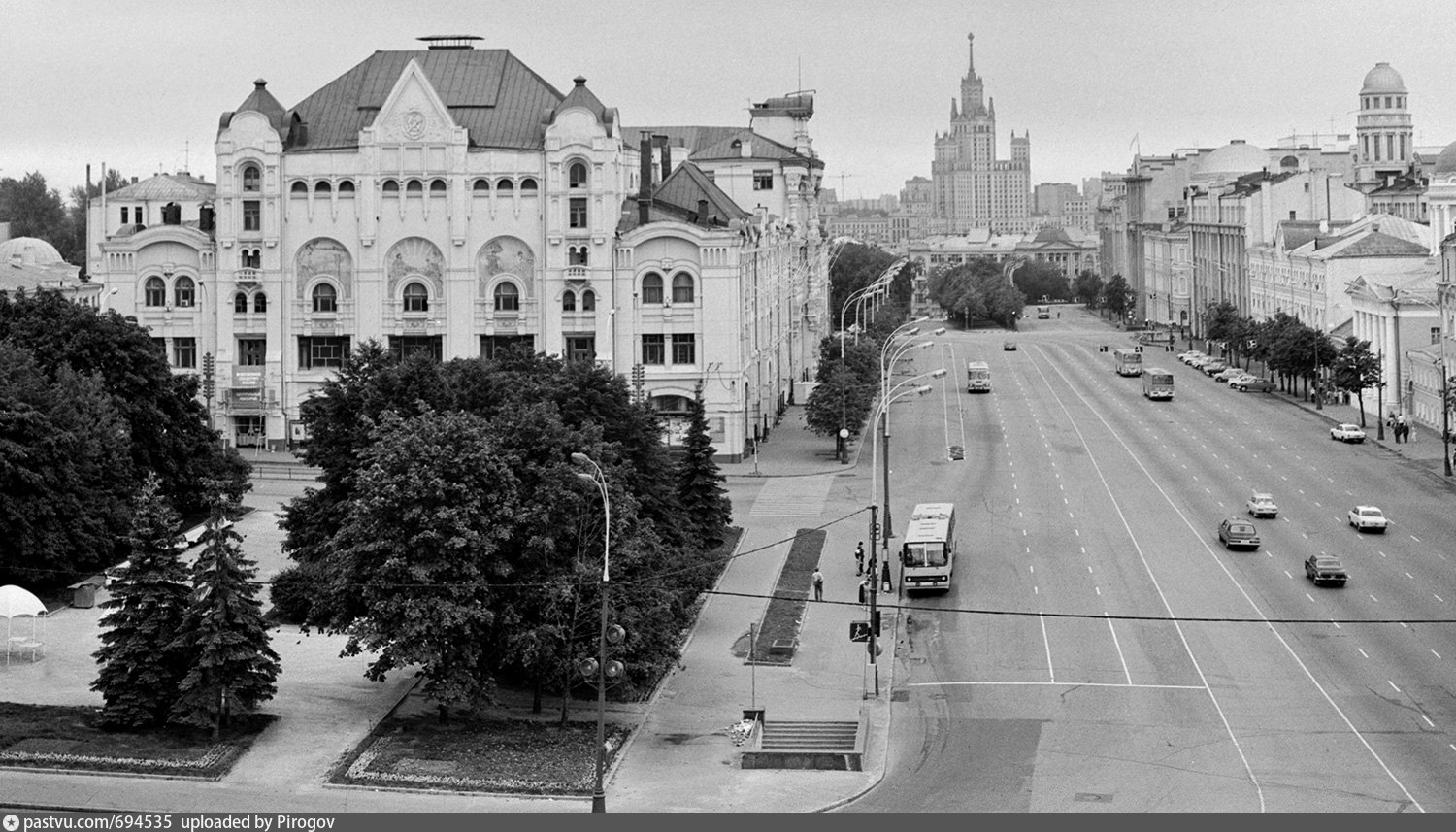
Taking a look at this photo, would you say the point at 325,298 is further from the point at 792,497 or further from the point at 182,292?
the point at 792,497

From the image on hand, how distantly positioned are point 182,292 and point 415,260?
13.0 metres

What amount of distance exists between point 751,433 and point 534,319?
13217mm

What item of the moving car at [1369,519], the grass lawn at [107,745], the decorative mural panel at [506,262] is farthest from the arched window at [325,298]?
the grass lawn at [107,745]

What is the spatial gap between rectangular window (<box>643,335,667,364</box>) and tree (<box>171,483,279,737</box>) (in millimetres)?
60713

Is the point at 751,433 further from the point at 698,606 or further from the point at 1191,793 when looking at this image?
the point at 1191,793

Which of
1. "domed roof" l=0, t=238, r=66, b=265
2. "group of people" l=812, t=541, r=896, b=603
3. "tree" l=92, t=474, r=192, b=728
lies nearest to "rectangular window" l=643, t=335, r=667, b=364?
"group of people" l=812, t=541, r=896, b=603

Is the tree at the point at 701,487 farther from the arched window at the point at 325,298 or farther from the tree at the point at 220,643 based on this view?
the arched window at the point at 325,298

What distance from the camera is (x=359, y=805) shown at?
164 feet

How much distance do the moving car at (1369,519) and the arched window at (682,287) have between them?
130 ft

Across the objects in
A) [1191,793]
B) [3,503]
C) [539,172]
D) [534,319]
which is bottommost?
[1191,793]

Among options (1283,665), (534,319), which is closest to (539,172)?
(534,319)

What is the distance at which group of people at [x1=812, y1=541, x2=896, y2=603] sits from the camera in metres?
74.4

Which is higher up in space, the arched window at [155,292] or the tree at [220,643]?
the arched window at [155,292]

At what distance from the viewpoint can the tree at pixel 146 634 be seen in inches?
2179
